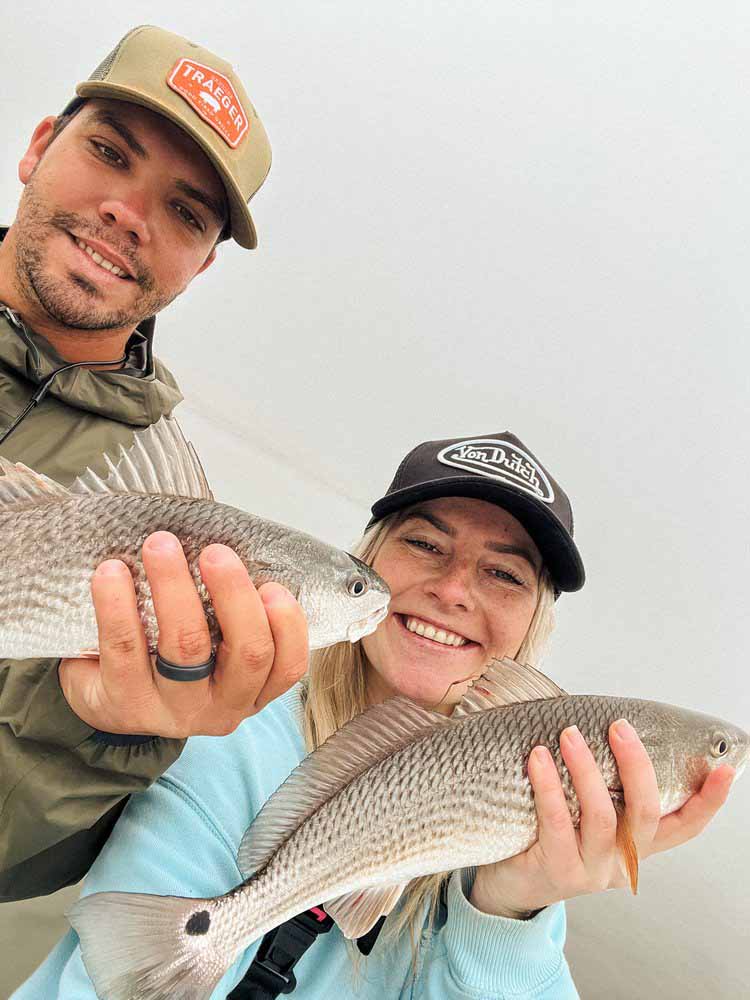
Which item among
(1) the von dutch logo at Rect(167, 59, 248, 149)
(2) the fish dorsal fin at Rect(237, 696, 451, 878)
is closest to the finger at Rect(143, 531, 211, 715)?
(2) the fish dorsal fin at Rect(237, 696, 451, 878)

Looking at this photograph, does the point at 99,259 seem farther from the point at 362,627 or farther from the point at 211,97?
the point at 362,627

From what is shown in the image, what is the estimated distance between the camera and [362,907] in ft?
7.75


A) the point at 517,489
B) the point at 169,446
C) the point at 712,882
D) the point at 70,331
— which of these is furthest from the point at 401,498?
the point at 712,882

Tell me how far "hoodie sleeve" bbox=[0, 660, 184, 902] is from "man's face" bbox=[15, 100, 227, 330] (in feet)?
5.94

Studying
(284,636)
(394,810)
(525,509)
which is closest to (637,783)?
(394,810)

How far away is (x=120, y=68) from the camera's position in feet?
10.6

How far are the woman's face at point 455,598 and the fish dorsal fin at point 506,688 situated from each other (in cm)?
56

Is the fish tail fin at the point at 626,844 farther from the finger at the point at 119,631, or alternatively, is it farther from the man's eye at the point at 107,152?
the man's eye at the point at 107,152

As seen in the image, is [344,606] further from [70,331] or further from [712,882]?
[712,882]

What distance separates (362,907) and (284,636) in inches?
46.7

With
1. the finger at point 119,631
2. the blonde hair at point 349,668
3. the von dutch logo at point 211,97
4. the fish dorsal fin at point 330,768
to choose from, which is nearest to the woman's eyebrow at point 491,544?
the blonde hair at point 349,668

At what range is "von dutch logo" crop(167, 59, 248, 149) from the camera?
123 inches

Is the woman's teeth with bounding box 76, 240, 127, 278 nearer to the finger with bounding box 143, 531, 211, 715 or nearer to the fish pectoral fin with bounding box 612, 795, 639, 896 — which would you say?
the finger with bounding box 143, 531, 211, 715

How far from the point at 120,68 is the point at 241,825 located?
361 centimetres
